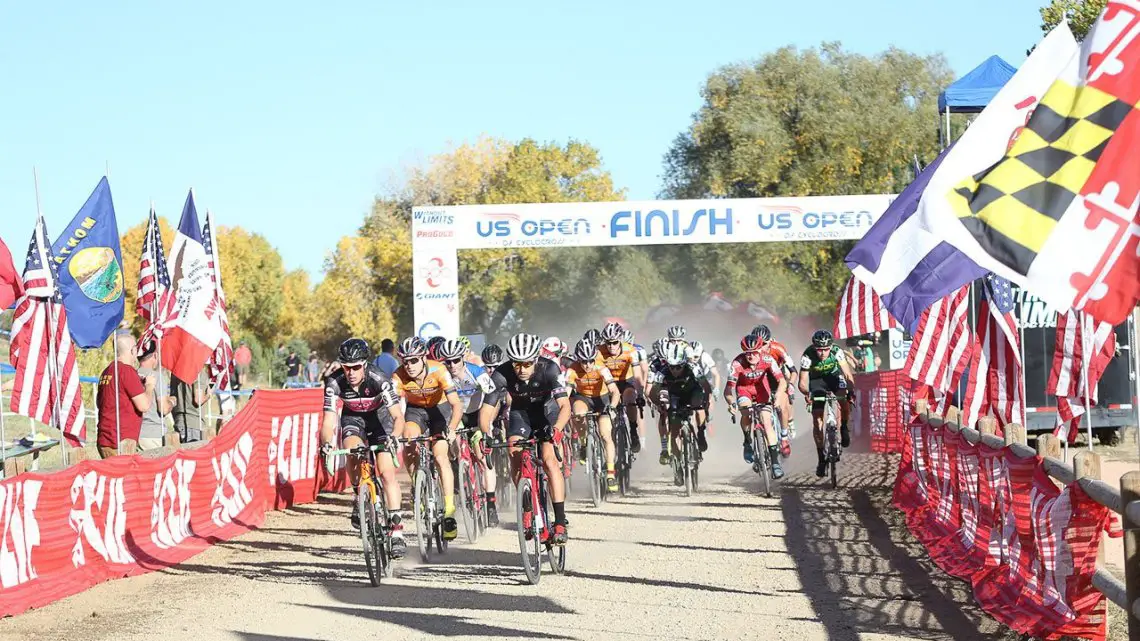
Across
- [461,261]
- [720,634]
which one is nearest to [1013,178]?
[720,634]

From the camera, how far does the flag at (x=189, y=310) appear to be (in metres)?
17.1

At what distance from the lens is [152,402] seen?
17469 mm

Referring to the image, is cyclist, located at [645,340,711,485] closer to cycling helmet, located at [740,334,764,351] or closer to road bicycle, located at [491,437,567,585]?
cycling helmet, located at [740,334,764,351]

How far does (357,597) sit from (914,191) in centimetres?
520

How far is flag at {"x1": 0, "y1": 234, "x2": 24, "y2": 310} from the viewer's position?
13695mm

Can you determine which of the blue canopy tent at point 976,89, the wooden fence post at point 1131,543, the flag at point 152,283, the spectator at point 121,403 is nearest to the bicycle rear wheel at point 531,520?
the spectator at point 121,403

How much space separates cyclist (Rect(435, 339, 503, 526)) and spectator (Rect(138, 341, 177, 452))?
9.78 ft

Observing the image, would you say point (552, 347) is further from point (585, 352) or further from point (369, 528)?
point (369, 528)

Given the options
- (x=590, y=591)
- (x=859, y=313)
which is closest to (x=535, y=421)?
(x=590, y=591)

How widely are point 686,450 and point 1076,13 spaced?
16.5 metres

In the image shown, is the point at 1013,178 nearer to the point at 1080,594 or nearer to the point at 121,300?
the point at 1080,594

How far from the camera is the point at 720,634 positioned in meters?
9.86

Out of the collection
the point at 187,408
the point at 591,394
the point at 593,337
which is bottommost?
the point at 187,408

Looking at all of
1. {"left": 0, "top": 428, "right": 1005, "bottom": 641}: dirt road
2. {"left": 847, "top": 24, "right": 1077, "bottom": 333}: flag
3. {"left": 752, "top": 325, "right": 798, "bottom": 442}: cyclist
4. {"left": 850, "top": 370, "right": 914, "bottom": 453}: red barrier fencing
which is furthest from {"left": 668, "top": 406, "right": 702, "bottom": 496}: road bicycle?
{"left": 847, "top": 24, "right": 1077, "bottom": 333}: flag
